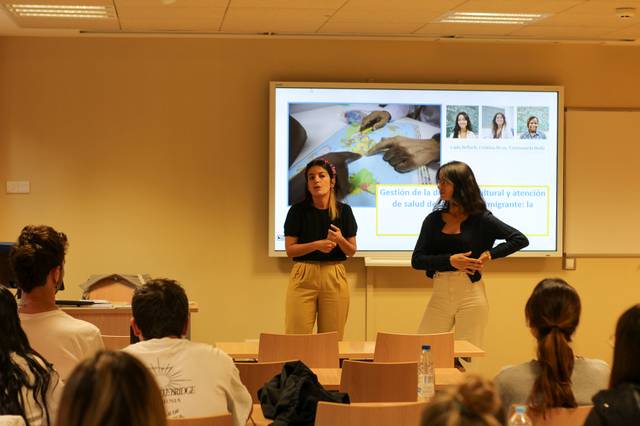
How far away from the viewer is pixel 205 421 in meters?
2.77

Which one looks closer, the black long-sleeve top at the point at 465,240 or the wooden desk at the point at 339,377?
the wooden desk at the point at 339,377

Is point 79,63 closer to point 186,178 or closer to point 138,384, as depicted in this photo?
point 186,178

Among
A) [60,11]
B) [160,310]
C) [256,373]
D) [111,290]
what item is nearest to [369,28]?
[60,11]

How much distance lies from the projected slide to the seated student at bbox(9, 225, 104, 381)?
4.05 metres

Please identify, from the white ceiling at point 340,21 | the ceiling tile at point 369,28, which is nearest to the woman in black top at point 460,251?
the white ceiling at point 340,21

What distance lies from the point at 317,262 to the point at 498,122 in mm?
2739

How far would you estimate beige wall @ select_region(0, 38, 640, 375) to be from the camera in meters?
7.65

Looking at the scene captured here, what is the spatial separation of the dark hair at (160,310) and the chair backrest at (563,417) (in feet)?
4.15

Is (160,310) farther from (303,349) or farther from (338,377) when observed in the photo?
(303,349)

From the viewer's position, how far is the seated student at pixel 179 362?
9.95 feet

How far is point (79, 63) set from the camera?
7672 millimetres

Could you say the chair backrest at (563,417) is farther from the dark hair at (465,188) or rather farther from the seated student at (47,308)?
the dark hair at (465,188)

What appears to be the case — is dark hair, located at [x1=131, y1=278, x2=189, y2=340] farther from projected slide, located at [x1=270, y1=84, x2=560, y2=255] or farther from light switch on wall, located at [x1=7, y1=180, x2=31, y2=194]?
light switch on wall, located at [x1=7, y1=180, x2=31, y2=194]

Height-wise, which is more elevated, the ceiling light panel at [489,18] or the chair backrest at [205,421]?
the ceiling light panel at [489,18]
